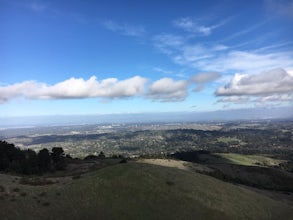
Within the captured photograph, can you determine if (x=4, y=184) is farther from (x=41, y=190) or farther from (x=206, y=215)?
(x=206, y=215)

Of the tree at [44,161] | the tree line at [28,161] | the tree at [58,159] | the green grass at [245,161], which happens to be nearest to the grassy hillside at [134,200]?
the tree line at [28,161]

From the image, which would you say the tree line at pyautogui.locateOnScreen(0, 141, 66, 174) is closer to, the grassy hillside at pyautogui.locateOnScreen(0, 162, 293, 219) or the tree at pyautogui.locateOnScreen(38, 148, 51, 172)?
the tree at pyautogui.locateOnScreen(38, 148, 51, 172)

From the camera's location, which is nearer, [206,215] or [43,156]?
[206,215]

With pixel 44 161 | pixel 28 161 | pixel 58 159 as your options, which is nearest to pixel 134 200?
pixel 28 161

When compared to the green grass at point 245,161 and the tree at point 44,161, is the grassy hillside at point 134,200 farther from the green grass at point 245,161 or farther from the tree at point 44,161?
the green grass at point 245,161

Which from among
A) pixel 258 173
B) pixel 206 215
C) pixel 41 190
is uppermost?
pixel 41 190

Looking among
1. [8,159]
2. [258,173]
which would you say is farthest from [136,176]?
[258,173]
